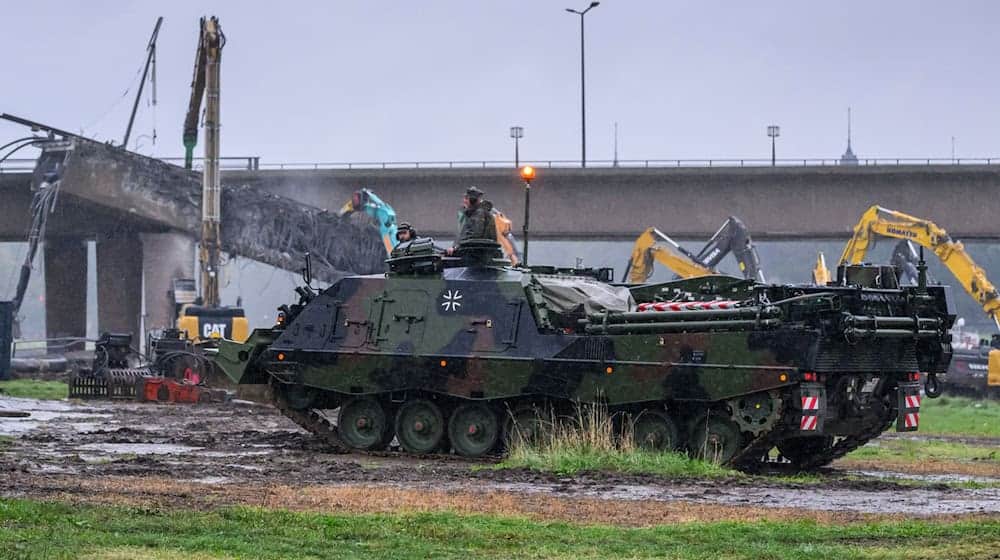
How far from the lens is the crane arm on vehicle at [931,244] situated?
45500 mm

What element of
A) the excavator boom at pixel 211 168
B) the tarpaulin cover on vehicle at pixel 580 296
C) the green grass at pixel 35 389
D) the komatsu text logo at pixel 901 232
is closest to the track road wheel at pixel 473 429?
the tarpaulin cover on vehicle at pixel 580 296

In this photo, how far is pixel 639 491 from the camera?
1789 cm

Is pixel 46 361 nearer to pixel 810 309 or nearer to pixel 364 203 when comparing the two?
pixel 364 203

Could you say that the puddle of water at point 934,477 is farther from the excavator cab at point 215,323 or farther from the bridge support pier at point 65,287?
the bridge support pier at point 65,287

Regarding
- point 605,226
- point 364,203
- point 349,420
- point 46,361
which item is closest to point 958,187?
point 605,226

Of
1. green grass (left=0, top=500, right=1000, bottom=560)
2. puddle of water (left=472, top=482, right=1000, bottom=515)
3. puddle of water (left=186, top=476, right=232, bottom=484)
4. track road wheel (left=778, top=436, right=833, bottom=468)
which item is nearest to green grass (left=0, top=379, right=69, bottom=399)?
track road wheel (left=778, top=436, right=833, bottom=468)

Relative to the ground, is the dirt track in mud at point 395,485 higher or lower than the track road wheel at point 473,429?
lower

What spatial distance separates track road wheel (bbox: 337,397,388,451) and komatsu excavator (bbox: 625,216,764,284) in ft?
73.5

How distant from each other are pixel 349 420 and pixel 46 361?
2704 cm

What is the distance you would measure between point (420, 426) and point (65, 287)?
154ft

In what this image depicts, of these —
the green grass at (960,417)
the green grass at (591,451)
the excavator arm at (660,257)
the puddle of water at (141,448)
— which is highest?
the excavator arm at (660,257)

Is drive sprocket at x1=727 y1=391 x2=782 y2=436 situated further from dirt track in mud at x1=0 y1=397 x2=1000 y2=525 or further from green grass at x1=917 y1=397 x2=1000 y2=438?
green grass at x1=917 y1=397 x2=1000 y2=438

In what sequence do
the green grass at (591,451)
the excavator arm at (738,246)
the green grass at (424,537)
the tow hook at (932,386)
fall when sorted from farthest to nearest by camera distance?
the excavator arm at (738,246) → the tow hook at (932,386) → the green grass at (591,451) → the green grass at (424,537)

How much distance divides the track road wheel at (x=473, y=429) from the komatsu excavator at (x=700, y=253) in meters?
23.1
